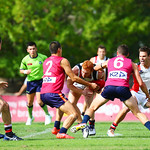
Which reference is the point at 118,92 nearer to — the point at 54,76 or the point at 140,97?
the point at 54,76

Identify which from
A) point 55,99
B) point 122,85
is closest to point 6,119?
point 55,99

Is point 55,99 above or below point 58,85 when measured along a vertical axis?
below

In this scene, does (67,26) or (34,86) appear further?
(67,26)

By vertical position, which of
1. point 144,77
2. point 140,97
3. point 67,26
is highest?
point 67,26

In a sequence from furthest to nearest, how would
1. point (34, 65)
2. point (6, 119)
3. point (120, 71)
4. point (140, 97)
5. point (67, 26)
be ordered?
point (67, 26) < point (34, 65) < point (140, 97) < point (120, 71) < point (6, 119)

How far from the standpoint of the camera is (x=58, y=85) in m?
9.01

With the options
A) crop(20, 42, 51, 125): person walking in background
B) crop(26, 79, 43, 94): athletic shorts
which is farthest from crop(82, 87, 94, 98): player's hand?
crop(26, 79, 43, 94): athletic shorts

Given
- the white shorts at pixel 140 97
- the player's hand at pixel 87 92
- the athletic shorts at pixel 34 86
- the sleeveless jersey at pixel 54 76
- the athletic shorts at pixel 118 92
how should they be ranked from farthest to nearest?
the athletic shorts at pixel 34 86, the player's hand at pixel 87 92, the white shorts at pixel 140 97, the sleeveless jersey at pixel 54 76, the athletic shorts at pixel 118 92

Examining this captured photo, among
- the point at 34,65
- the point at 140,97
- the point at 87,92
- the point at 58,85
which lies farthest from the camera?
the point at 34,65

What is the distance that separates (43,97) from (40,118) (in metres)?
7.42

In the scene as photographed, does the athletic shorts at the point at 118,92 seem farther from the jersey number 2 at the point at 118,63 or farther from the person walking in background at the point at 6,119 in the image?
the person walking in background at the point at 6,119

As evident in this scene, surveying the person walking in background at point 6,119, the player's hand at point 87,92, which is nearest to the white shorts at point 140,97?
the player's hand at point 87,92

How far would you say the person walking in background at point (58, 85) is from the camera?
886 centimetres

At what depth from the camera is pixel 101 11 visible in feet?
97.4
